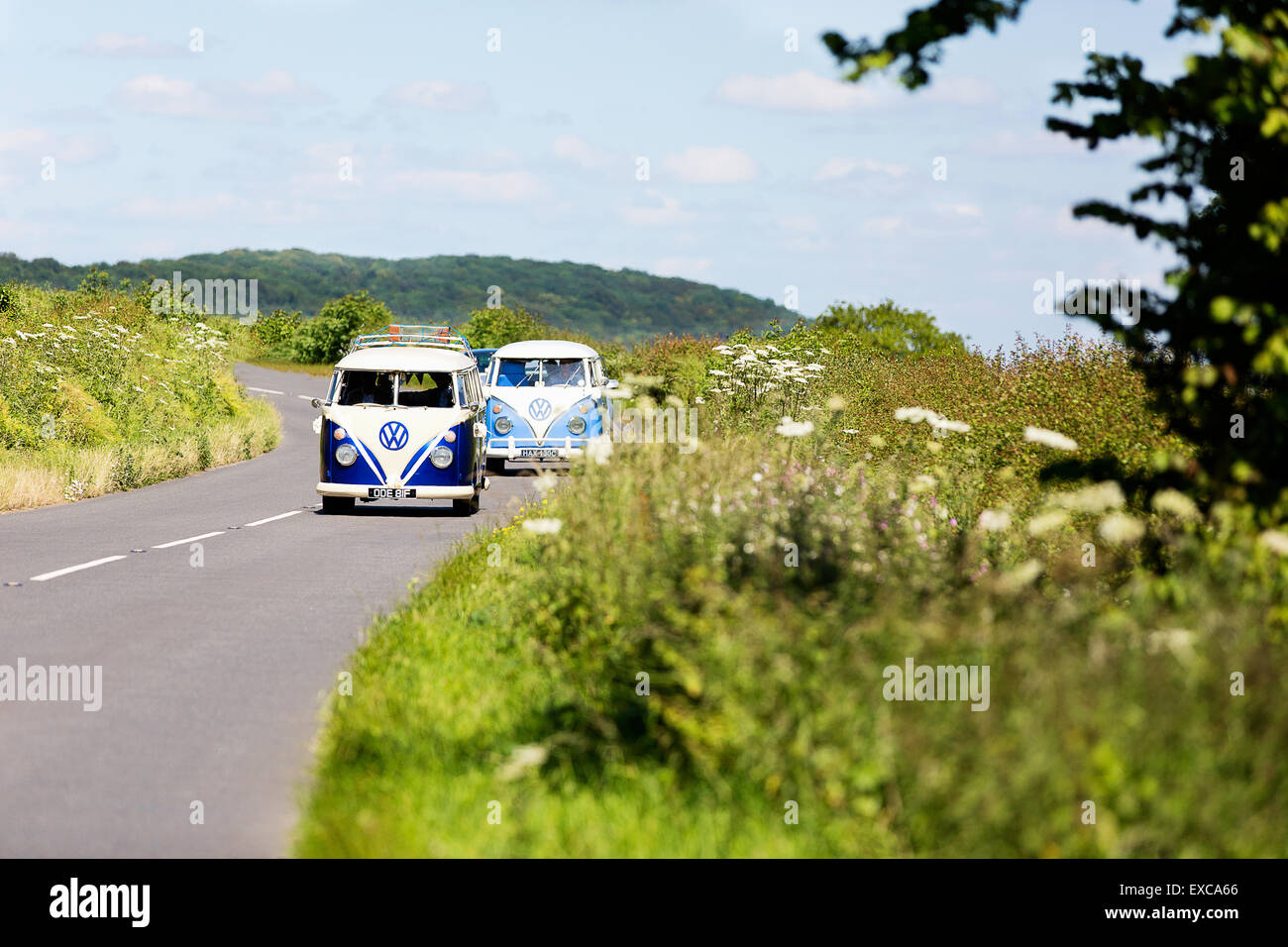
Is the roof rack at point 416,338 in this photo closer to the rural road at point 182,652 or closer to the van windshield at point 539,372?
the rural road at point 182,652

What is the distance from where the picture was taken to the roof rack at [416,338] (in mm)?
20859

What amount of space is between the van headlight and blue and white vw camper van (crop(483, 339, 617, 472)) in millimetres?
6668

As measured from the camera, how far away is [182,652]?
9180 millimetres

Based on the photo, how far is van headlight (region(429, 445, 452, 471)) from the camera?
1822cm

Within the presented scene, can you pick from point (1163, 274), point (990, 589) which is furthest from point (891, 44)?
point (990, 589)

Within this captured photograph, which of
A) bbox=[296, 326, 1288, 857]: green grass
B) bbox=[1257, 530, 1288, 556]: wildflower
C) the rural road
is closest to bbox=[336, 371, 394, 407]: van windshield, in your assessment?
the rural road

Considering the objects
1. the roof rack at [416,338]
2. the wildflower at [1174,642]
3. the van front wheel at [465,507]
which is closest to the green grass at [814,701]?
the wildflower at [1174,642]

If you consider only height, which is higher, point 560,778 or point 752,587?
point 752,587

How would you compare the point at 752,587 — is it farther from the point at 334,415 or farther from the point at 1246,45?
the point at 334,415

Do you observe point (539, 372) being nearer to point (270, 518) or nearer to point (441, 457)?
point (441, 457)

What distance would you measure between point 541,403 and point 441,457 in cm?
723

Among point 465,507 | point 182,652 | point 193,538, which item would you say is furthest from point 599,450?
point 465,507

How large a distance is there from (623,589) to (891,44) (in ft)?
10.5

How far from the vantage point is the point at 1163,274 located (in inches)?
257
